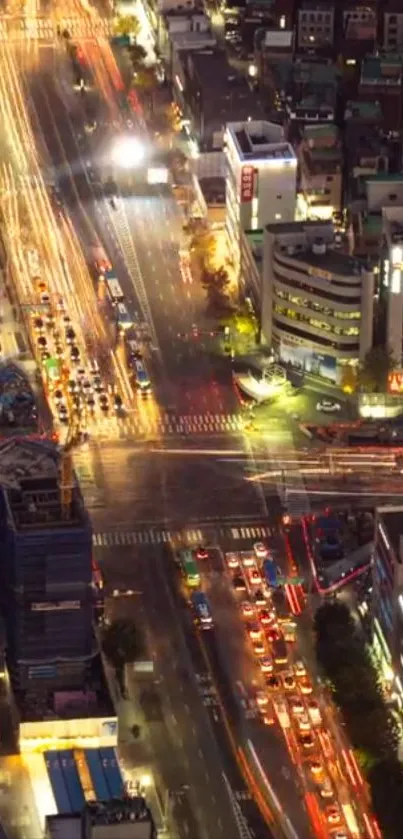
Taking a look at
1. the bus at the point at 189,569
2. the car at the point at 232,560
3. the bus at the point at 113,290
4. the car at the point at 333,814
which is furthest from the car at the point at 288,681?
the bus at the point at 113,290

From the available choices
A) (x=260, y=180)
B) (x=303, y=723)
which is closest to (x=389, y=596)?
(x=303, y=723)

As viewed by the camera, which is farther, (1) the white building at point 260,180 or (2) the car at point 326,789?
(1) the white building at point 260,180

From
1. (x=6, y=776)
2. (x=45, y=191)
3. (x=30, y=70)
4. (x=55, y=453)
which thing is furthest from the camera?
(x=30, y=70)

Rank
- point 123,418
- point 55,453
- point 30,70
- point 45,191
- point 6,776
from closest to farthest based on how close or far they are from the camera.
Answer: point 6,776, point 55,453, point 123,418, point 45,191, point 30,70

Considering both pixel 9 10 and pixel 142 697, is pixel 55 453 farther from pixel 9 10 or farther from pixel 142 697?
pixel 9 10

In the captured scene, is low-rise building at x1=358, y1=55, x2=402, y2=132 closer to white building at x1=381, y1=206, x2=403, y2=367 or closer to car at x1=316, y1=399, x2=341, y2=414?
white building at x1=381, y1=206, x2=403, y2=367

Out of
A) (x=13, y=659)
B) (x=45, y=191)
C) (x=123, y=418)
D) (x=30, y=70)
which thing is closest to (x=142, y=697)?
(x=13, y=659)

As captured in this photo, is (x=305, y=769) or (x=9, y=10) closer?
(x=305, y=769)

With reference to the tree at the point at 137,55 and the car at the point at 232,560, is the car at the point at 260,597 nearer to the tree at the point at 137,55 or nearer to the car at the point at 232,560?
the car at the point at 232,560
